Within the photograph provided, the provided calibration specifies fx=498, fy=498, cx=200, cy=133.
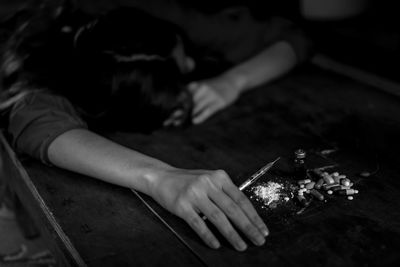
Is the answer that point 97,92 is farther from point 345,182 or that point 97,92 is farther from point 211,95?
point 345,182

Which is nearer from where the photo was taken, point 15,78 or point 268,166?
point 268,166

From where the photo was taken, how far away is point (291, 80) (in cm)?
208

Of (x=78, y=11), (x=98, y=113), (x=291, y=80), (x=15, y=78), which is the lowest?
(x=291, y=80)

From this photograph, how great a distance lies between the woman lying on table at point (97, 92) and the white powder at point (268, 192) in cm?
13

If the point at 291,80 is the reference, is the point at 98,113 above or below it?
above

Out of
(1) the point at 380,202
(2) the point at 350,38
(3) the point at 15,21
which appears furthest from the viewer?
(2) the point at 350,38

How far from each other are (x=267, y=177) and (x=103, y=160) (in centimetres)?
46

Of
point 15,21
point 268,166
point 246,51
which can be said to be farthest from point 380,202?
point 15,21

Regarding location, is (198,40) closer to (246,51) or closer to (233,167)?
(246,51)

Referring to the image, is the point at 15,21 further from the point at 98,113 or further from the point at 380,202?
the point at 380,202

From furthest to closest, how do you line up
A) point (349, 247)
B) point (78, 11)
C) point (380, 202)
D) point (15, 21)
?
point (15, 21), point (78, 11), point (380, 202), point (349, 247)

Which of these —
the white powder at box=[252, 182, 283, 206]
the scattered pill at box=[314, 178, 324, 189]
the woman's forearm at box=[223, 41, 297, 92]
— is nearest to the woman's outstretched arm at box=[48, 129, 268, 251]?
the white powder at box=[252, 182, 283, 206]

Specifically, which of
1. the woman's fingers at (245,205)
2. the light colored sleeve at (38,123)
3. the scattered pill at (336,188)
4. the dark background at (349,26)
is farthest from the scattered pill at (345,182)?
the dark background at (349,26)

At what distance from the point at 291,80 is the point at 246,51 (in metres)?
0.23
